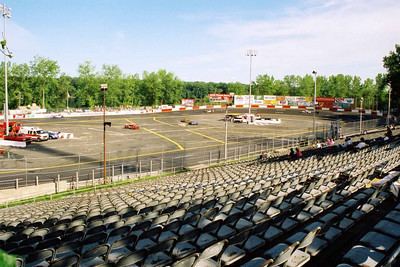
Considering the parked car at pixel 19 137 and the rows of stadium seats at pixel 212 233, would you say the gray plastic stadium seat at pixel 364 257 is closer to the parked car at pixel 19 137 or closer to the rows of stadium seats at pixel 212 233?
the rows of stadium seats at pixel 212 233

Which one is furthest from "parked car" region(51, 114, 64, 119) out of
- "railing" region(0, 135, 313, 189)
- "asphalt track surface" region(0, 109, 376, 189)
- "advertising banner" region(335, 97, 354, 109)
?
"advertising banner" region(335, 97, 354, 109)

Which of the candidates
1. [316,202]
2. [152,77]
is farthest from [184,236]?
[152,77]

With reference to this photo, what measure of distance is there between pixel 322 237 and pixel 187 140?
145ft

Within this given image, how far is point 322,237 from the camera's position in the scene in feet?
21.3

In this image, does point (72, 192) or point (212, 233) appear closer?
point (212, 233)

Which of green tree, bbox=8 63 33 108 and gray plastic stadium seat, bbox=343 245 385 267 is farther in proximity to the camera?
green tree, bbox=8 63 33 108

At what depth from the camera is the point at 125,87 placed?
445 ft

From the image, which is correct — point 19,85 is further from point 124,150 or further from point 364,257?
point 364,257

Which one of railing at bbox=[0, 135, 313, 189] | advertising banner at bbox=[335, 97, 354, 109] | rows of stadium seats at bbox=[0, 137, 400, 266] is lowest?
railing at bbox=[0, 135, 313, 189]

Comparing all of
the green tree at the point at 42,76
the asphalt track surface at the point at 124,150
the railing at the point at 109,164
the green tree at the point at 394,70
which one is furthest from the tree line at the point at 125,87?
the railing at the point at 109,164

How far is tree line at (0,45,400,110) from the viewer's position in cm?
11238

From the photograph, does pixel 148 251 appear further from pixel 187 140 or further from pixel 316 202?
pixel 187 140

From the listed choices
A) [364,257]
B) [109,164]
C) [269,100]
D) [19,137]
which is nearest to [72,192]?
[109,164]

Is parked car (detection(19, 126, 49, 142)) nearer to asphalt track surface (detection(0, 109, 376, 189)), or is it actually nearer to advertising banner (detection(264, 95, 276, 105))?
asphalt track surface (detection(0, 109, 376, 189))
